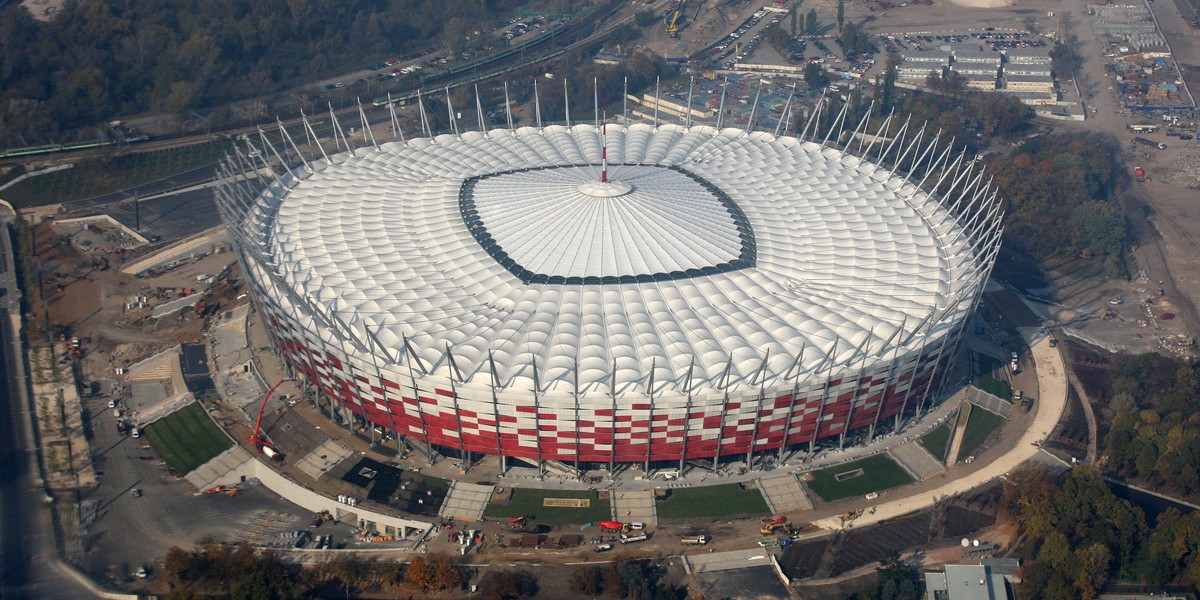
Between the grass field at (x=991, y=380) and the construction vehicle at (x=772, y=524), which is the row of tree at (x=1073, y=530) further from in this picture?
the construction vehicle at (x=772, y=524)

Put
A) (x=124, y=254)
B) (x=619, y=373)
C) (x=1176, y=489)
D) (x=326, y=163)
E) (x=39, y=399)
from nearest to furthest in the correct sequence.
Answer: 1. (x=619, y=373)
2. (x=1176, y=489)
3. (x=39, y=399)
4. (x=326, y=163)
5. (x=124, y=254)

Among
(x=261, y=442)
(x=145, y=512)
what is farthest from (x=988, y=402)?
(x=145, y=512)

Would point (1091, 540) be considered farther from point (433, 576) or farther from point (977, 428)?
point (433, 576)

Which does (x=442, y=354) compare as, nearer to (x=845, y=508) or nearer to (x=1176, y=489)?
(x=845, y=508)

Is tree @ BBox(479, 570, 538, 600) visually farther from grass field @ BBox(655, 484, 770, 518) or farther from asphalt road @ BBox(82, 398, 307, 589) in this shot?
asphalt road @ BBox(82, 398, 307, 589)

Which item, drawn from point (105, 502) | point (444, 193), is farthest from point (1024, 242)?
point (105, 502)

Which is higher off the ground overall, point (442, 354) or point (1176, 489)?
point (442, 354)

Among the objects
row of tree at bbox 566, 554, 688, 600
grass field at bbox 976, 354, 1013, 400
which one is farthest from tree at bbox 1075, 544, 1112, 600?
row of tree at bbox 566, 554, 688, 600
